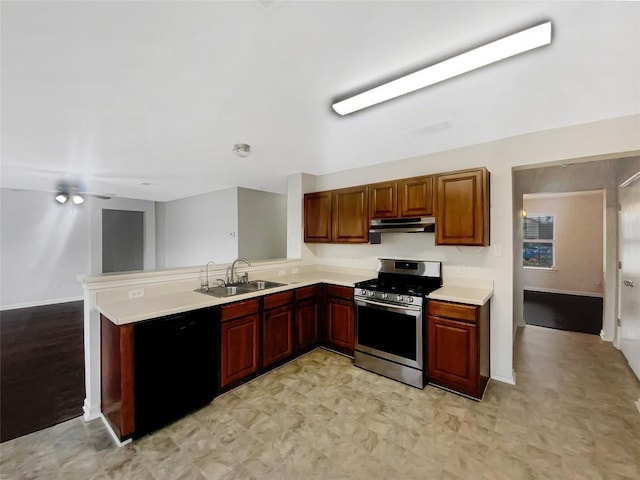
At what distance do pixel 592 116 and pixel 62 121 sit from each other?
14.8 feet

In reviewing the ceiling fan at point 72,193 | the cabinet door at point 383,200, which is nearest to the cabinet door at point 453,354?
the cabinet door at point 383,200

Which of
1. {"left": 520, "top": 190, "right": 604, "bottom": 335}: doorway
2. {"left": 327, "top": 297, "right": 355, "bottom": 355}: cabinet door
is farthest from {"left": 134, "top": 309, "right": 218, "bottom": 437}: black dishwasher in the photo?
{"left": 520, "top": 190, "right": 604, "bottom": 335}: doorway

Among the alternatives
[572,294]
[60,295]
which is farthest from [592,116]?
[60,295]

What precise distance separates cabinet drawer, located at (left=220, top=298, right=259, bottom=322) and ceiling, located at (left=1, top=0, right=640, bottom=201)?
5.51 ft

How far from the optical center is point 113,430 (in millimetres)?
2051

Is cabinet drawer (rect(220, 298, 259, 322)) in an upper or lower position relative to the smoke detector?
lower

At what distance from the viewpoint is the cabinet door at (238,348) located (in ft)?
8.25

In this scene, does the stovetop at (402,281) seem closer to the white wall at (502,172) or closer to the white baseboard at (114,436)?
the white wall at (502,172)

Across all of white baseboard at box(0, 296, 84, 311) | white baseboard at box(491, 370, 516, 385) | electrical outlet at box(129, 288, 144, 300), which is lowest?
white baseboard at box(491, 370, 516, 385)

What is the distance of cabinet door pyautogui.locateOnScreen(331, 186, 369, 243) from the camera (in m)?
3.53

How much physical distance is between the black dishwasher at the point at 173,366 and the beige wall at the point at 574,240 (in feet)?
25.0

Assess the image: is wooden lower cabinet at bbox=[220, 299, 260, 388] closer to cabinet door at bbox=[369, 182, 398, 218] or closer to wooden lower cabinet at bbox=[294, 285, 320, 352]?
wooden lower cabinet at bbox=[294, 285, 320, 352]

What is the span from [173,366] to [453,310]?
2.41 metres

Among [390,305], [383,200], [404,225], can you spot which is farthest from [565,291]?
[390,305]
